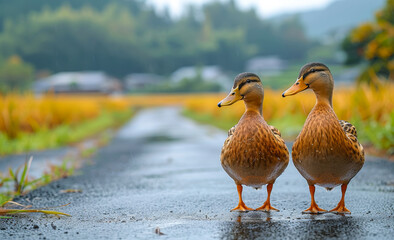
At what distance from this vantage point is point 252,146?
3879mm

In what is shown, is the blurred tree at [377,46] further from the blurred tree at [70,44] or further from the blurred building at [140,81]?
the blurred tree at [70,44]

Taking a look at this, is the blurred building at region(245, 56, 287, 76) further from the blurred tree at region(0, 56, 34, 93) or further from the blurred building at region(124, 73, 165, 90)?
the blurred tree at region(0, 56, 34, 93)

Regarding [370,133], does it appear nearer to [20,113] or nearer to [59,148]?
[59,148]

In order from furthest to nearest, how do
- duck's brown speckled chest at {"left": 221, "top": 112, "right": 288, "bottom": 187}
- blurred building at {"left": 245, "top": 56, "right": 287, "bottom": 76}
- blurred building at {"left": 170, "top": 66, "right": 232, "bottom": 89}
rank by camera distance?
blurred building at {"left": 245, "top": 56, "right": 287, "bottom": 76}
blurred building at {"left": 170, "top": 66, "right": 232, "bottom": 89}
duck's brown speckled chest at {"left": 221, "top": 112, "right": 288, "bottom": 187}

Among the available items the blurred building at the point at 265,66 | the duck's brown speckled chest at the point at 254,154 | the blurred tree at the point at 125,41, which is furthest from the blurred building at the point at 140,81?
the duck's brown speckled chest at the point at 254,154

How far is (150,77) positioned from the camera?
87.2 m

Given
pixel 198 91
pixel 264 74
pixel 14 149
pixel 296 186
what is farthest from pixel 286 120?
pixel 264 74

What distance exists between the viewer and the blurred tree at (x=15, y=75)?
6938 cm

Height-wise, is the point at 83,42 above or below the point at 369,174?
above

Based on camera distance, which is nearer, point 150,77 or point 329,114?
point 329,114

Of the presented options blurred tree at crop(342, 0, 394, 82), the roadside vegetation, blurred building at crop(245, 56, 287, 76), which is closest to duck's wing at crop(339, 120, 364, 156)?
the roadside vegetation

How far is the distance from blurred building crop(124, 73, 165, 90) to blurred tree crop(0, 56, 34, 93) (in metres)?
16.6

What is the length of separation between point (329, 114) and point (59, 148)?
367 inches

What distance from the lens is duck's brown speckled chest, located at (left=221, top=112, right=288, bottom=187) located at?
12.7 feet
